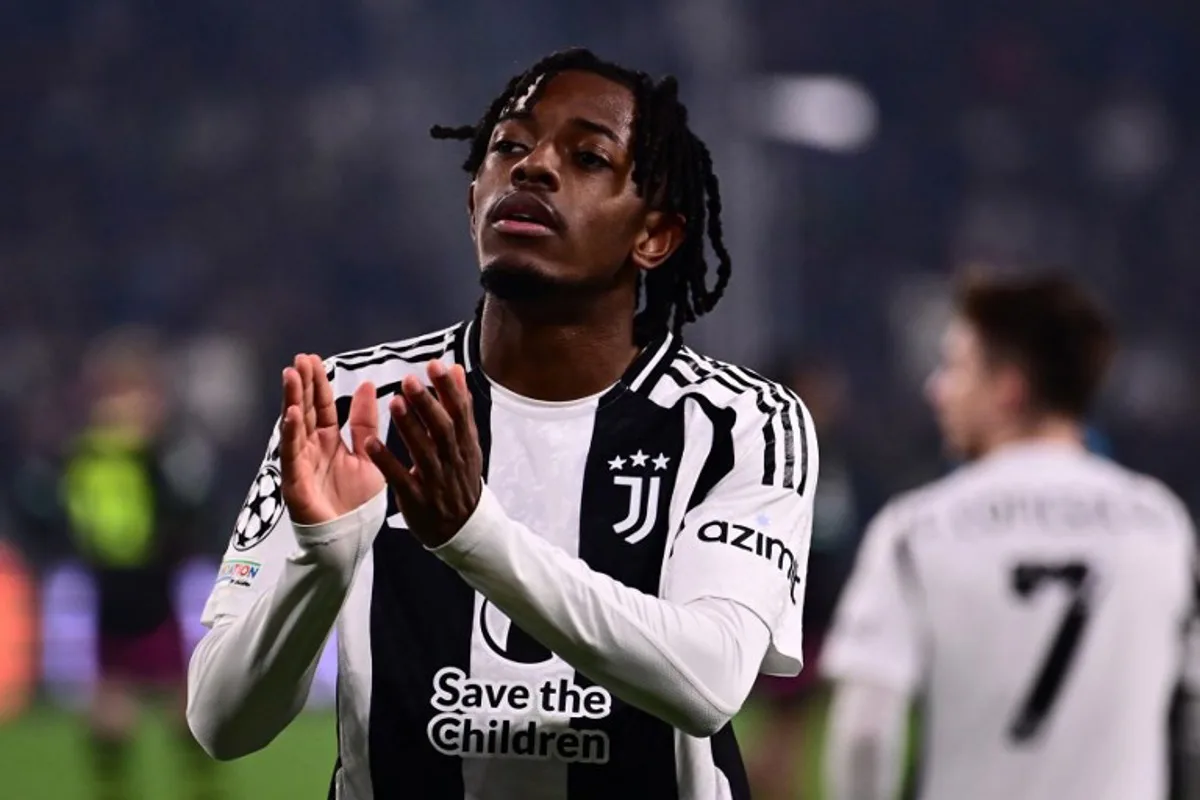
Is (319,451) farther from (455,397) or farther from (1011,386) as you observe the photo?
(1011,386)

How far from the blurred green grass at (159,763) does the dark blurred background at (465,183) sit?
3.21m

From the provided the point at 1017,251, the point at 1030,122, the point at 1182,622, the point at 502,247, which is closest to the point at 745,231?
the point at 1017,251

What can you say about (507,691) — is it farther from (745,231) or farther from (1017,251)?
(1017,251)

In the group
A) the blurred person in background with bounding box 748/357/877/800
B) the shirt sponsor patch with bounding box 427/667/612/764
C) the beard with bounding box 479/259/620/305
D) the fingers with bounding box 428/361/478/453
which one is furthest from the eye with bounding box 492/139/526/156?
the blurred person in background with bounding box 748/357/877/800

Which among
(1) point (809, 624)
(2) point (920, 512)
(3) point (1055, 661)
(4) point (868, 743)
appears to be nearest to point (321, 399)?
(4) point (868, 743)

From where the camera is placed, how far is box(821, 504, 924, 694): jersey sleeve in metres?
3.99

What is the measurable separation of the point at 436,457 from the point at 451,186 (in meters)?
15.9

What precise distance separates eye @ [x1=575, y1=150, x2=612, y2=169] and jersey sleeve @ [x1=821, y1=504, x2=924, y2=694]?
1.28 meters

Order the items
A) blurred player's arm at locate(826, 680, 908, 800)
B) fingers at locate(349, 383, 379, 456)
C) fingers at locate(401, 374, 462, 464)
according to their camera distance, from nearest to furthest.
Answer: fingers at locate(401, 374, 462, 464)
fingers at locate(349, 383, 379, 456)
blurred player's arm at locate(826, 680, 908, 800)

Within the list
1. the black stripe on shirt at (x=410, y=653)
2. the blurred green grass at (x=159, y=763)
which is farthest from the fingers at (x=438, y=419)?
the blurred green grass at (x=159, y=763)

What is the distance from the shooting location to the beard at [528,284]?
3.02m

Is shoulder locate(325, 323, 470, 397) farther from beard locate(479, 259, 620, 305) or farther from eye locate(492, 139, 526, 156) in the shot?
eye locate(492, 139, 526, 156)

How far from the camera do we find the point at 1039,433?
4.31 meters

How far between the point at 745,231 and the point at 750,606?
485 inches
